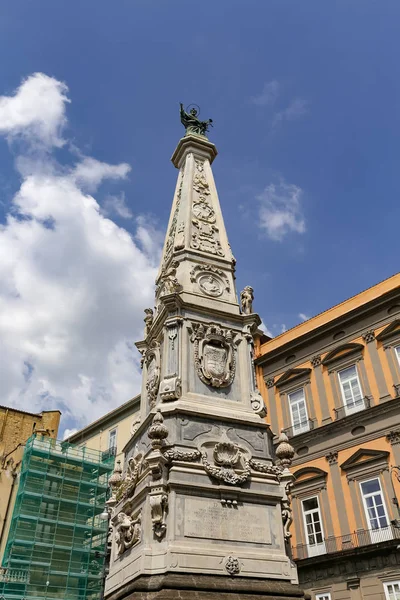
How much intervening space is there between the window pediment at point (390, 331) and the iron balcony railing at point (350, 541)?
23.2ft

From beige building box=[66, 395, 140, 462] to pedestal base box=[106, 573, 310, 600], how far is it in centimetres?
2265

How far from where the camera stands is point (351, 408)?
68.1ft

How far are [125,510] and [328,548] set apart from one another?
40.7 ft

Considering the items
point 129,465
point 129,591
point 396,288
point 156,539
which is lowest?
point 129,591

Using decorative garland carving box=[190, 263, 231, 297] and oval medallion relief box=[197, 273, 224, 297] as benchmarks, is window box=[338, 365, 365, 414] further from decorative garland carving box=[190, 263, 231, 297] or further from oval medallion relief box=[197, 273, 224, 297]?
oval medallion relief box=[197, 273, 224, 297]

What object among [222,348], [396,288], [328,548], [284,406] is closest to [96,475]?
[284,406]

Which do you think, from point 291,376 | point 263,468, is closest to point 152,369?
point 263,468

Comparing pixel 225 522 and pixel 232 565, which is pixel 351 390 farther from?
pixel 232 565

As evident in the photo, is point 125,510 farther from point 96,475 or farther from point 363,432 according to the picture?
point 96,475

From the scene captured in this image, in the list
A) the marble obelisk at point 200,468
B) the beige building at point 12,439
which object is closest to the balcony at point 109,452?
the beige building at point 12,439

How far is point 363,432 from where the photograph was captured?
65.0ft

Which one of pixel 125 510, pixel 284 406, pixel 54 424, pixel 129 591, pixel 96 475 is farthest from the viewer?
pixel 54 424

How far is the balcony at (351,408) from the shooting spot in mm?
20203

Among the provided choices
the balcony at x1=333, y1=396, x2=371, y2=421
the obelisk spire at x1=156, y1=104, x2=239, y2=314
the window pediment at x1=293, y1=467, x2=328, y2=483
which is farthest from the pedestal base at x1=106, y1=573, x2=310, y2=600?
the balcony at x1=333, y1=396, x2=371, y2=421
